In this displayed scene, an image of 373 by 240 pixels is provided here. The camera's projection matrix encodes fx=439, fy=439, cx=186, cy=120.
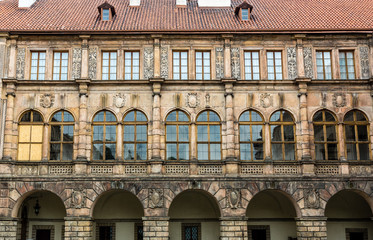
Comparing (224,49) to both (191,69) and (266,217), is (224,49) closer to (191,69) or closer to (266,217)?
(191,69)

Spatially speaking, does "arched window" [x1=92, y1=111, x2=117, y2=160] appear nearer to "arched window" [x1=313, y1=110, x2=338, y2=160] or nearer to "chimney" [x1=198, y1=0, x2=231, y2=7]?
"chimney" [x1=198, y1=0, x2=231, y2=7]

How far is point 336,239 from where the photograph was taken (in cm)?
2447

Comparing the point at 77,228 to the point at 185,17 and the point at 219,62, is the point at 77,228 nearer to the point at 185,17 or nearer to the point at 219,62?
the point at 219,62

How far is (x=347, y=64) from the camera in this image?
24.4 meters

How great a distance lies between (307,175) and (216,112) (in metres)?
5.74

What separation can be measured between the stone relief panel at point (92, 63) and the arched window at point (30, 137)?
11.7 feet

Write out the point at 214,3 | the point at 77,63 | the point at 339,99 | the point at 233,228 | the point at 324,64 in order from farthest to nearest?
the point at 214,3 → the point at 324,64 → the point at 77,63 → the point at 339,99 → the point at 233,228

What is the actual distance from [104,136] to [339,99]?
1282 centimetres

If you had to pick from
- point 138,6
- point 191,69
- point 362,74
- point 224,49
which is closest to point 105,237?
point 191,69

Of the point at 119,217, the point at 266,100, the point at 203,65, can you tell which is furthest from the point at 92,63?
the point at 266,100

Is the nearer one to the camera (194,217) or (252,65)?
(252,65)

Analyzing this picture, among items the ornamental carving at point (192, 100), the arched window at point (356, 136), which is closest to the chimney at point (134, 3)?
the ornamental carving at point (192, 100)

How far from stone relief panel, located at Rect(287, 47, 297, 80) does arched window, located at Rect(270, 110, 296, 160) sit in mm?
2071

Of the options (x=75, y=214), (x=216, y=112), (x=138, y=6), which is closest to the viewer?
(x=75, y=214)
